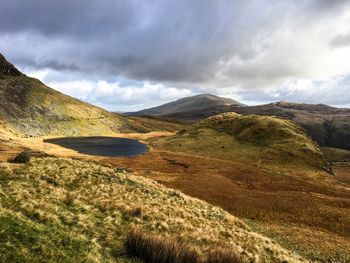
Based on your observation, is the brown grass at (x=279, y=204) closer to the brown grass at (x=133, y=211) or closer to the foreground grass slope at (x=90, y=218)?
the foreground grass slope at (x=90, y=218)

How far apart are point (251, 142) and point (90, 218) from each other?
116 metres

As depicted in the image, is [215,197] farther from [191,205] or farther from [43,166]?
[43,166]

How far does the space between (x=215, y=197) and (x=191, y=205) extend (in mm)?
19029

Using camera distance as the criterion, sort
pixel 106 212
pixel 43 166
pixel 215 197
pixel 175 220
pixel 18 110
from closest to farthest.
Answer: pixel 106 212
pixel 175 220
pixel 43 166
pixel 215 197
pixel 18 110

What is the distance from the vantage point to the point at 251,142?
131750 millimetres

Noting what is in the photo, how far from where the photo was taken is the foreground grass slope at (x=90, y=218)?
1391 cm

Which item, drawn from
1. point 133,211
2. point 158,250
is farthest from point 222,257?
point 133,211

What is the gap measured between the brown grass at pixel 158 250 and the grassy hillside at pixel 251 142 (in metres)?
96.5

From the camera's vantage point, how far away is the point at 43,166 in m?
33.9

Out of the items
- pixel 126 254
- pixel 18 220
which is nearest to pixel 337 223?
pixel 126 254

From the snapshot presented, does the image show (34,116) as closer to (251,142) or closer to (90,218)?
(251,142)

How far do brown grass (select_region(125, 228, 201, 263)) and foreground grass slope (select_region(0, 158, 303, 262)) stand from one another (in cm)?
70

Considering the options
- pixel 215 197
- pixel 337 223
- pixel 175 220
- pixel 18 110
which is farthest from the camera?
pixel 18 110

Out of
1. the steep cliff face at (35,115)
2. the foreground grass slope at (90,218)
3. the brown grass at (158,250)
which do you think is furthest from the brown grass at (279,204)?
the steep cliff face at (35,115)
